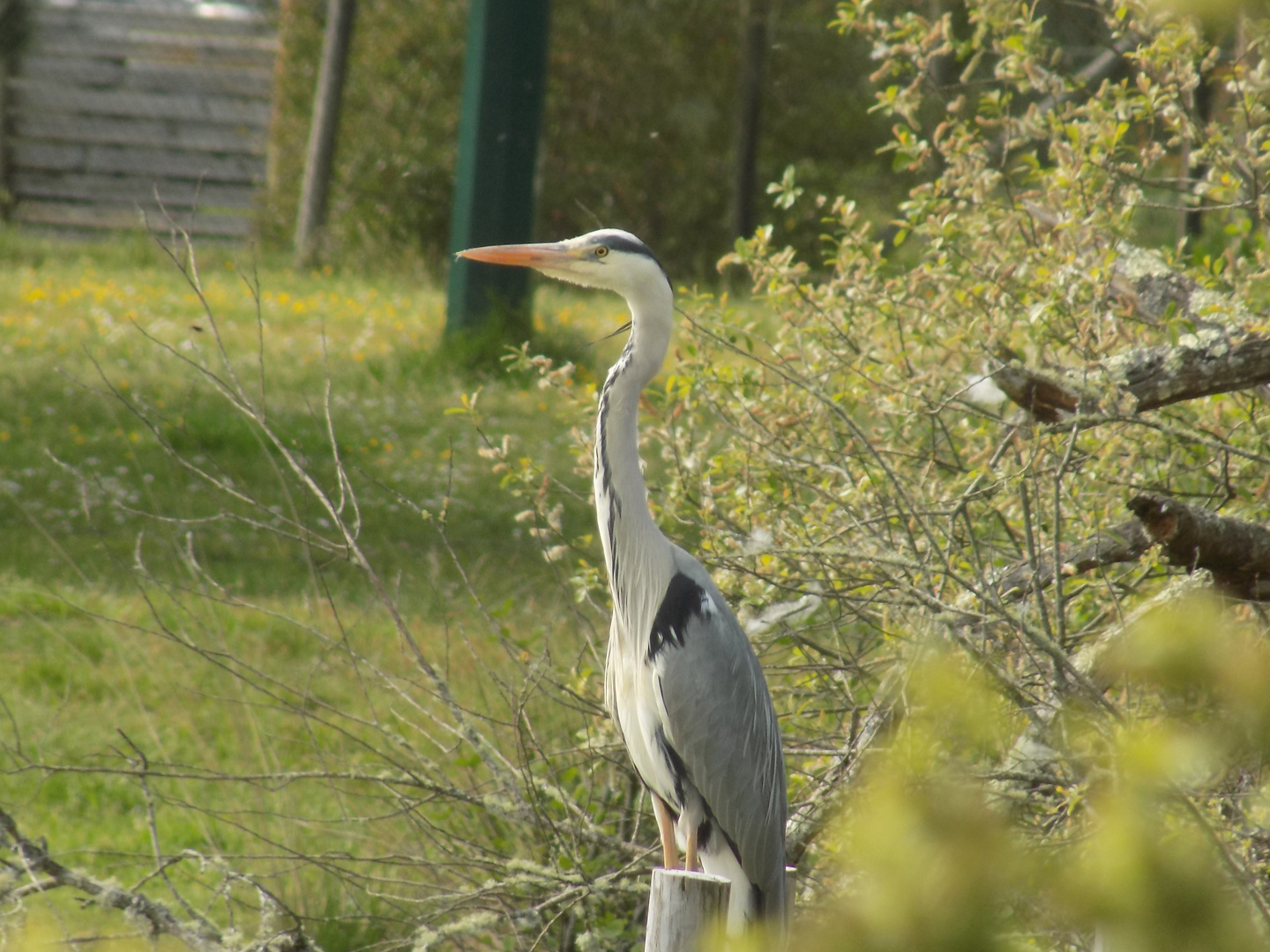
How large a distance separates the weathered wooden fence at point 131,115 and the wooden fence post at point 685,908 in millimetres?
12531

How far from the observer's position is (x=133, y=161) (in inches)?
536

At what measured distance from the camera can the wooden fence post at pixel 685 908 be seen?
2.02m

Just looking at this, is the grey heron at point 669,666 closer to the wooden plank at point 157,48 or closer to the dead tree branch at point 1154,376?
the dead tree branch at point 1154,376

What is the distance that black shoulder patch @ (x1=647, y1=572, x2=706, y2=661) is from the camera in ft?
8.13

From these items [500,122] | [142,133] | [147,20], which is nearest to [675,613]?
[500,122]

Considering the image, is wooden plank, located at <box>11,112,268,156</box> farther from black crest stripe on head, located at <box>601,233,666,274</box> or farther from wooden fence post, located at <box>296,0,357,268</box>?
black crest stripe on head, located at <box>601,233,666,274</box>

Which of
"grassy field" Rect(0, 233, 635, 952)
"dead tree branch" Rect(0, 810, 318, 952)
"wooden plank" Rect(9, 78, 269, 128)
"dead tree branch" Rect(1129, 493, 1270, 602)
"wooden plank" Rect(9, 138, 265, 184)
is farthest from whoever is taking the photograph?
"wooden plank" Rect(9, 138, 265, 184)

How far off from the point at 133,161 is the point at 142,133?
0.33 meters

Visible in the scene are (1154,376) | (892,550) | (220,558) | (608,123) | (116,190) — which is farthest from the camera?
(608,123)

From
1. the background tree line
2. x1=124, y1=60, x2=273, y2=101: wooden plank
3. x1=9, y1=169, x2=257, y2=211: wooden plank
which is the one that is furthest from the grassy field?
x1=124, y1=60, x2=273, y2=101: wooden plank

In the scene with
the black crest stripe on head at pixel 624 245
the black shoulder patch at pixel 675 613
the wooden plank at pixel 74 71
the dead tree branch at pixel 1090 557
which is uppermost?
the wooden plank at pixel 74 71

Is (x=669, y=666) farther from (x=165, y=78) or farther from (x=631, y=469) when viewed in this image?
(x=165, y=78)

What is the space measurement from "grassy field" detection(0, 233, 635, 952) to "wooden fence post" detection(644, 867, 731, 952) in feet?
2.49

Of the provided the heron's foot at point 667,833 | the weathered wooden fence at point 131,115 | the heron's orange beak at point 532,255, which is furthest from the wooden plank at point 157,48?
the heron's foot at point 667,833
